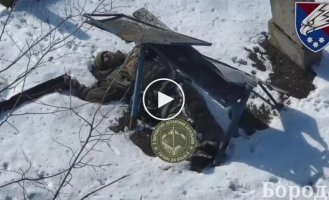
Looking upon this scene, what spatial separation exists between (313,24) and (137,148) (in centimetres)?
249

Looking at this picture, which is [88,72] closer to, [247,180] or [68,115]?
[68,115]

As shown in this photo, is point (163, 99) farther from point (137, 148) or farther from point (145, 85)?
point (137, 148)

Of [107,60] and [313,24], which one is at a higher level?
[107,60]

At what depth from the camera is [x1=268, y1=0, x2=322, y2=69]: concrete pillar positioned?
7.49 meters

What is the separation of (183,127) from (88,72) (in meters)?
1.75

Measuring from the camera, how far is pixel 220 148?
658 cm

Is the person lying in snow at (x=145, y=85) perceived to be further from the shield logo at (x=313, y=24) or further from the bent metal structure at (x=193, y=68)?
the shield logo at (x=313, y=24)

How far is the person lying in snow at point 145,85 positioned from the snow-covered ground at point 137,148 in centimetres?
13

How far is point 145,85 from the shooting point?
7.41 metres

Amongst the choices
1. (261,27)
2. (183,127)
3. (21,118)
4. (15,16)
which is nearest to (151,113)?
(183,127)

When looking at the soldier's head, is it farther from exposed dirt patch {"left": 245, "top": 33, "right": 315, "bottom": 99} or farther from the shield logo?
the shield logo

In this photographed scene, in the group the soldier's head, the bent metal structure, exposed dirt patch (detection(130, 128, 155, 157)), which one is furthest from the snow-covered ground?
the bent metal structure

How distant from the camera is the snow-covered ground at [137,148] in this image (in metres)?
6.42

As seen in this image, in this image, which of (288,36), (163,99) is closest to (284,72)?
(288,36)
